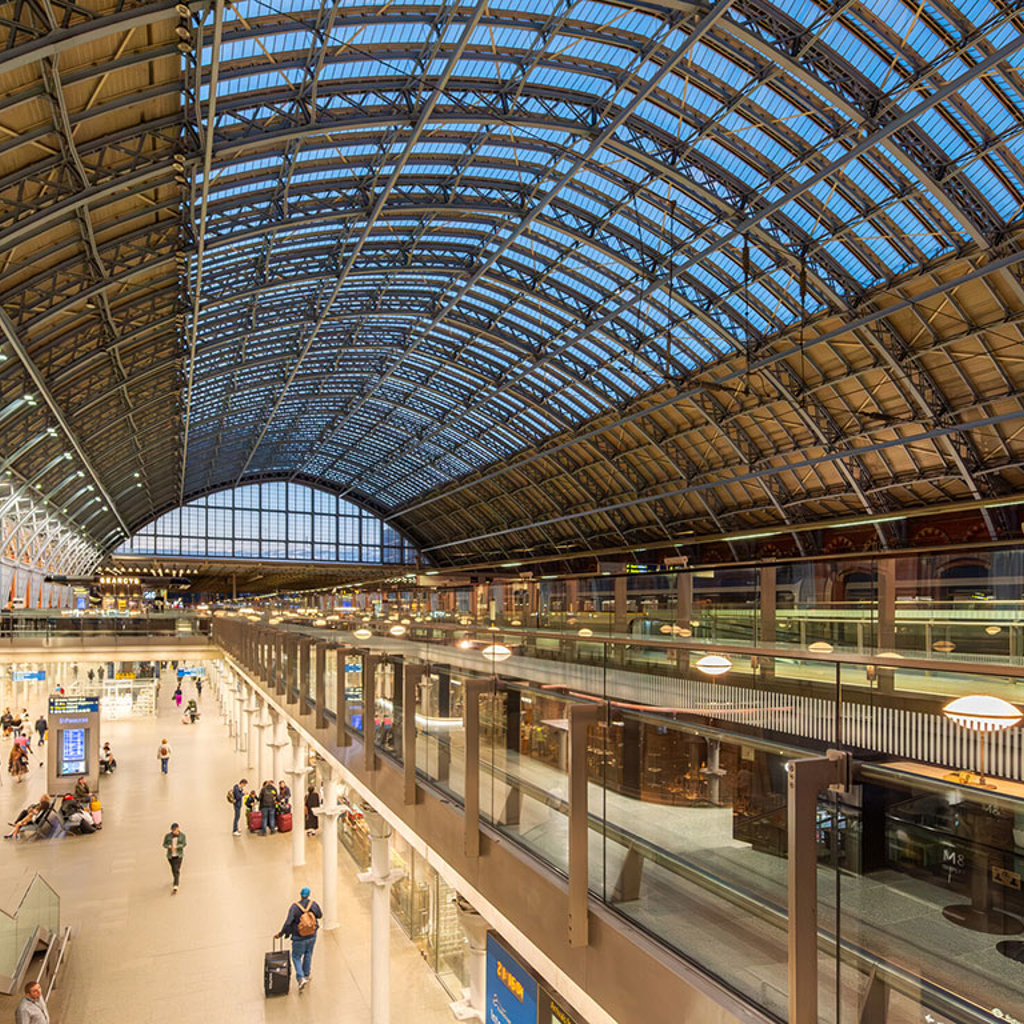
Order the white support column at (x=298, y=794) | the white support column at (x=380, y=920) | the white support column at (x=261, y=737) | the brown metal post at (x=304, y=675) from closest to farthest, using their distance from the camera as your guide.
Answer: the white support column at (x=380, y=920)
the brown metal post at (x=304, y=675)
the white support column at (x=298, y=794)
the white support column at (x=261, y=737)

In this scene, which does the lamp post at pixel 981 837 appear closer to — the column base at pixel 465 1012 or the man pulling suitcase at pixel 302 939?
the column base at pixel 465 1012

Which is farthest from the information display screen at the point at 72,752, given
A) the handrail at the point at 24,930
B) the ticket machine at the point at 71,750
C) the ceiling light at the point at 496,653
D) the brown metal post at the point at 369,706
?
the ceiling light at the point at 496,653

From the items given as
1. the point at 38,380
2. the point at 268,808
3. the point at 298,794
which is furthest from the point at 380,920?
the point at 38,380

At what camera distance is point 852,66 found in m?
22.9

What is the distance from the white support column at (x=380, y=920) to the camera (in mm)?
13328

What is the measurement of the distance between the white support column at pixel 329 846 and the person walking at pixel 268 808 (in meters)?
7.98

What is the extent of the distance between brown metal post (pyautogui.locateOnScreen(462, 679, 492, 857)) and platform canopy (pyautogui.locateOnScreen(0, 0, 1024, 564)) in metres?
15.4

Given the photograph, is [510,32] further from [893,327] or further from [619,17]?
[893,327]

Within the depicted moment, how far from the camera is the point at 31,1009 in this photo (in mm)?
12102

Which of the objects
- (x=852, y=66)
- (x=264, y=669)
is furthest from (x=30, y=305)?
(x=852, y=66)

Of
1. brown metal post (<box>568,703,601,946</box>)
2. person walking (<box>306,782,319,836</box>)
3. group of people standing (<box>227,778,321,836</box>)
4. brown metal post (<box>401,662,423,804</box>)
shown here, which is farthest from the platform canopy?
person walking (<box>306,782,319,836</box>)

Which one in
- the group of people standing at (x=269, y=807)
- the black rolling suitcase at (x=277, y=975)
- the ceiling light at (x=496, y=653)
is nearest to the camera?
the ceiling light at (x=496, y=653)

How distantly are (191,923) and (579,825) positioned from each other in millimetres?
16517

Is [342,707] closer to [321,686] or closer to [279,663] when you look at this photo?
[321,686]
